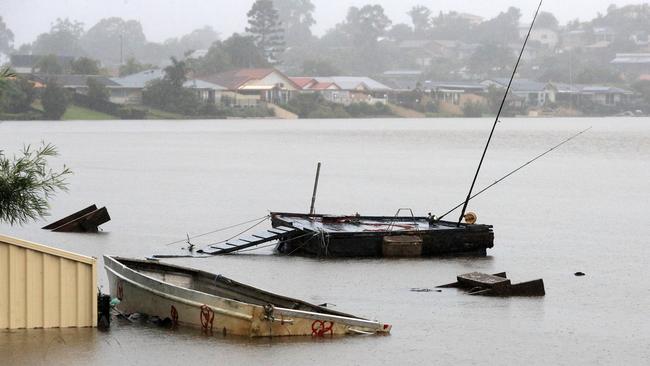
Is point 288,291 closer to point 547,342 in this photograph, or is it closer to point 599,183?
point 547,342

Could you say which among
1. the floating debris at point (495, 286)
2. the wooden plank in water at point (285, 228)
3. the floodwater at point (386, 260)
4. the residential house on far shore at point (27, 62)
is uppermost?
the residential house on far shore at point (27, 62)

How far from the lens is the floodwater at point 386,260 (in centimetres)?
2239

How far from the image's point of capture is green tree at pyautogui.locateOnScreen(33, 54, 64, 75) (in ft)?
573

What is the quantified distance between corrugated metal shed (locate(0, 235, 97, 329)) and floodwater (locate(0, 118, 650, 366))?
0.84 ft

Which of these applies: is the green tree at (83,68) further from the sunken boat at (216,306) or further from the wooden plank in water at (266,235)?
the sunken boat at (216,306)

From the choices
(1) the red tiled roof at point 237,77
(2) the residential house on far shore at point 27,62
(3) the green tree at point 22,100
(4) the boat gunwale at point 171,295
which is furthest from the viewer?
(2) the residential house on far shore at point 27,62

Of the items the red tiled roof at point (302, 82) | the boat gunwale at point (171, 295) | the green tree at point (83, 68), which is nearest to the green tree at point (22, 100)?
the green tree at point (83, 68)

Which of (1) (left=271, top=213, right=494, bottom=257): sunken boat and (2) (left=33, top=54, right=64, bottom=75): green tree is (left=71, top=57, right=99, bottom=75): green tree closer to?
(2) (left=33, top=54, right=64, bottom=75): green tree

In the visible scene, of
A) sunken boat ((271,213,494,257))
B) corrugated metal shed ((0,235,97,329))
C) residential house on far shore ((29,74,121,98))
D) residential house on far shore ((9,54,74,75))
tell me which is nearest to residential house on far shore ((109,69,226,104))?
residential house on far shore ((29,74,121,98))

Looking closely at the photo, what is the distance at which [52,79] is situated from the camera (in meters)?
157

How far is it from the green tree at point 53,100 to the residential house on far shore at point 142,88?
11770mm

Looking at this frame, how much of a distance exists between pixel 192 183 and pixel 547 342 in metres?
45.7

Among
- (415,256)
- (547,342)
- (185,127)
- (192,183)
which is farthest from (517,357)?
(185,127)

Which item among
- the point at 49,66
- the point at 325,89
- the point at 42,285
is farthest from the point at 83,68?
the point at 42,285
